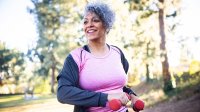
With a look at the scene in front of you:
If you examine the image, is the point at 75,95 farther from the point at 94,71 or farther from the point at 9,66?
the point at 9,66

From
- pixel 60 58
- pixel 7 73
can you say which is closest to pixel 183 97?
pixel 60 58

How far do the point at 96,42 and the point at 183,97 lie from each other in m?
6.40

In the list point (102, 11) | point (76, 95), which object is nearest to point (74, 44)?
point (102, 11)

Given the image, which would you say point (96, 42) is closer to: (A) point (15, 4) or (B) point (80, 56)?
(B) point (80, 56)

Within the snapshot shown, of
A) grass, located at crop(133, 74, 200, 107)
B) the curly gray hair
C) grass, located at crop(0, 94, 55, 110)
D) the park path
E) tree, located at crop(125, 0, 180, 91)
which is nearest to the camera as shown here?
the curly gray hair

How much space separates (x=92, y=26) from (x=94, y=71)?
0.82 feet

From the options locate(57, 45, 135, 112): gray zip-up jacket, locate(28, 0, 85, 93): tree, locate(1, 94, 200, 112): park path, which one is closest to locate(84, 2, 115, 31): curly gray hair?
locate(57, 45, 135, 112): gray zip-up jacket

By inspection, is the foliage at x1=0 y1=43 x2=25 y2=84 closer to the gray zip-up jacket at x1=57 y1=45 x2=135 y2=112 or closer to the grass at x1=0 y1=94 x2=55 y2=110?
the grass at x1=0 y1=94 x2=55 y2=110

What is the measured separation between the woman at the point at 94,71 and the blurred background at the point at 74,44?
4240 millimetres

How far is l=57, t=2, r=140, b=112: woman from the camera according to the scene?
1245 millimetres

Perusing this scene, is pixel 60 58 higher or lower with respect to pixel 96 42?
lower

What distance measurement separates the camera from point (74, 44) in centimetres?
934

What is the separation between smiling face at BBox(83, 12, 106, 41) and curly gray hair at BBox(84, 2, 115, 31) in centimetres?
2

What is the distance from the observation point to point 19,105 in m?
6.02
